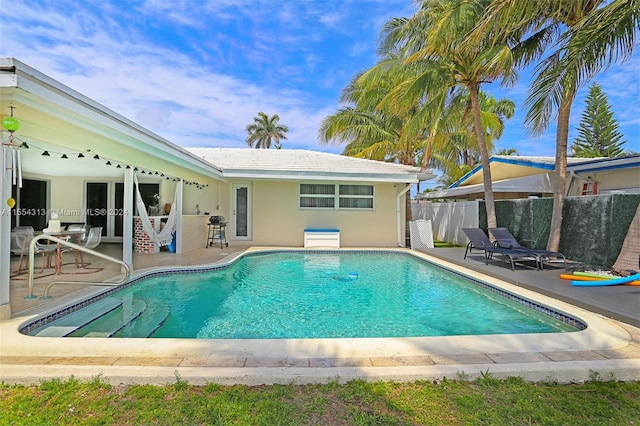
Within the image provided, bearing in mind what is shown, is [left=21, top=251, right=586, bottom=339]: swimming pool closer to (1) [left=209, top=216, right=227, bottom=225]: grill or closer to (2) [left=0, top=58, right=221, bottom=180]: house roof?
(2) [left=0, top=58, right=221, bottom=180]: house roof

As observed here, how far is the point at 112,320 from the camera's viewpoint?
5137mm

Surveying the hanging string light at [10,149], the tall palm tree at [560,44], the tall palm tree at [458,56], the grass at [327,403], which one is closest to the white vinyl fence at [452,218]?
the tall palm tree at [458,56]

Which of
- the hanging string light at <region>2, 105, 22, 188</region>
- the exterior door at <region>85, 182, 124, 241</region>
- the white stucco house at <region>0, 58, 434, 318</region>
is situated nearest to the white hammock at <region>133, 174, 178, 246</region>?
the white stucco house at <region>0, 58, 434, 318</region>

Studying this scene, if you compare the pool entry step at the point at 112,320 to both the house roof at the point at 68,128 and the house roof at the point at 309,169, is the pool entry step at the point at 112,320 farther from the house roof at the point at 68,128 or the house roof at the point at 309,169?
the house roof at the point at 309,169

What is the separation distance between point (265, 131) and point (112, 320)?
47994 millimetres

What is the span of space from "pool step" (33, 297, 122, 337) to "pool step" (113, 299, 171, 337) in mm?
502

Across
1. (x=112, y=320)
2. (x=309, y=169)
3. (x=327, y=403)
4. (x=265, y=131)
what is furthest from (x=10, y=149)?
(x=265, y=131)

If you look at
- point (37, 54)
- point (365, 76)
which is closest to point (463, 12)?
point (365, 76)

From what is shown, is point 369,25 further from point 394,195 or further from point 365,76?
point 394,195

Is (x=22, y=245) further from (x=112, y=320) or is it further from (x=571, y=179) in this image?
(x=571, y=179)

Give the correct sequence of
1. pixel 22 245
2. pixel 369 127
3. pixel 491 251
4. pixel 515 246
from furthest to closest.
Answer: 1. pixel 369 127
2. pixel 515 246
3. pixel 491 251
4. pixel 22 245

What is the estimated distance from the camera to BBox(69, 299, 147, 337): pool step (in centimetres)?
454

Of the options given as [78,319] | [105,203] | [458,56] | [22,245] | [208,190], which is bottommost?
[78,319]

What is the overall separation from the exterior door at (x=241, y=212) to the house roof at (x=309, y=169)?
1194 mm
